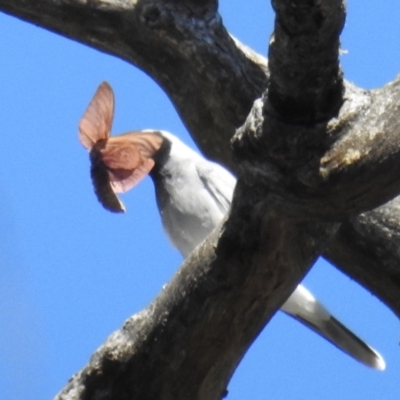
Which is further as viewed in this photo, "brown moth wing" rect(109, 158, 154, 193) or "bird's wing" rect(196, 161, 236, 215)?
"bird's wing" rect(196, 161, 236, 215)

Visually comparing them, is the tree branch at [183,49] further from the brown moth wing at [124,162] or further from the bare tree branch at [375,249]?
the bare tree branch at [375,249]

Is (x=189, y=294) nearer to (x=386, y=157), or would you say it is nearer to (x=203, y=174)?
(x=386, y=157)

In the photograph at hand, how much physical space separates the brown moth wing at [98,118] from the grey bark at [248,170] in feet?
0.64

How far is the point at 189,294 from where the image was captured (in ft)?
5.11

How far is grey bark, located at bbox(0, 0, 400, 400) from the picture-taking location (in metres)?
1.31

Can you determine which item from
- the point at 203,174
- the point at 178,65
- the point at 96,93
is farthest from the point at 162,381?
the point at 203,174

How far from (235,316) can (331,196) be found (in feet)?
1.11

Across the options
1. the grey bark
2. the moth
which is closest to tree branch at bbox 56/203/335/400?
the grey bark

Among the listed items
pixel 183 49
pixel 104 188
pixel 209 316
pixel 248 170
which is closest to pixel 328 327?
pixel 104 188

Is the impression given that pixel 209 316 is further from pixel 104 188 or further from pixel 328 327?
pixel 328 327

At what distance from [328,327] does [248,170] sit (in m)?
1.48

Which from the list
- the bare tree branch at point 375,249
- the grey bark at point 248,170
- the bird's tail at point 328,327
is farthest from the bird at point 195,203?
the bare tree branch at point 375,249

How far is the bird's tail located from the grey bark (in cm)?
69

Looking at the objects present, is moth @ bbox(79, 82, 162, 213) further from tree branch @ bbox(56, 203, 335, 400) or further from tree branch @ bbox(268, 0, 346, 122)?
tree branch @ bbox(268, 0, 346, 122)
